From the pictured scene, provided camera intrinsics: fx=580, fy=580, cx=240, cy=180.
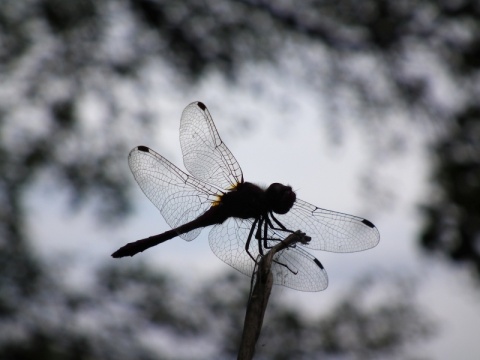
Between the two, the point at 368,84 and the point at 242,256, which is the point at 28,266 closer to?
the point at 368,84

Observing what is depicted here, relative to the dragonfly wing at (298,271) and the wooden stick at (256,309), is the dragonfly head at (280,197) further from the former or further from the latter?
the wooden stick at (256,309)

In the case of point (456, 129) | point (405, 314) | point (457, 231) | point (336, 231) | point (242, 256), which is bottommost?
point (242, 256)

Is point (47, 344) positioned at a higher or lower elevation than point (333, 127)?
lower

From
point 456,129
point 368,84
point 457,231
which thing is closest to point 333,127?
point 368,84

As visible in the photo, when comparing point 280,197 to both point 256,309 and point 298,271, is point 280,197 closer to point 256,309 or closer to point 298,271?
point 298,271

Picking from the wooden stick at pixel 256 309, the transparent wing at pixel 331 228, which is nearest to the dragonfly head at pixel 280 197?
the transparent wing at pixel 331 228

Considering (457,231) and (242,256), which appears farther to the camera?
(457,231)

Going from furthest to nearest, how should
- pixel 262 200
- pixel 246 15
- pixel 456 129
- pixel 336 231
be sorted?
pixel 246 15 → pixel 456 129 → pixel 336 231 → pixel 262 200

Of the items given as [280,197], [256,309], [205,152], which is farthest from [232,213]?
[256,309]
